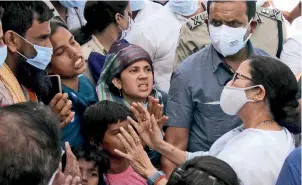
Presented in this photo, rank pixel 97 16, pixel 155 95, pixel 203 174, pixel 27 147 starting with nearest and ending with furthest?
1. pixel 27 147
2. pixel 203 174
3. pixel 155 95
4. pixel 97 16

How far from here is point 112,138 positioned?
9.89 ft

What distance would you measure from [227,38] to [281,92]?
2.30ft

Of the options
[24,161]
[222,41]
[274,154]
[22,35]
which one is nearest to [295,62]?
[222,41]

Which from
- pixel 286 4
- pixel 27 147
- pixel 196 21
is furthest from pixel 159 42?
pixel 27 147

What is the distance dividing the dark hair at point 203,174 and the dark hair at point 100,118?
A: 1.02 m

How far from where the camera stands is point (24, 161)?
172 cm

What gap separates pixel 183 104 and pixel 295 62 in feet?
3.16

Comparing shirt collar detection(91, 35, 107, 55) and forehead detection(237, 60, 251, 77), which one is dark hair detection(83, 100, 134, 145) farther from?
shirt collar detection(91, 35, 107, 55)

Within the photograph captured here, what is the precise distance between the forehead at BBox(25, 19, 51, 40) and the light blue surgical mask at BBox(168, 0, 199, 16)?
4.90 ft

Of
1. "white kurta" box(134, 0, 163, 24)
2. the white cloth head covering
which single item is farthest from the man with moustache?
the white cloth head covering

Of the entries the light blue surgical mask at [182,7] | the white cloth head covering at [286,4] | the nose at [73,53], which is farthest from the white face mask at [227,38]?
the white cloth head covering at [286,4]

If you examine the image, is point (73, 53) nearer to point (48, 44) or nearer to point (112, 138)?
point (48, 44)

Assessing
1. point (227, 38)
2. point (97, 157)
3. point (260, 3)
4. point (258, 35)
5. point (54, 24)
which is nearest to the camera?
point (97, 157)

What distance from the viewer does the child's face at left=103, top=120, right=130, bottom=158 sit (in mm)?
2996
